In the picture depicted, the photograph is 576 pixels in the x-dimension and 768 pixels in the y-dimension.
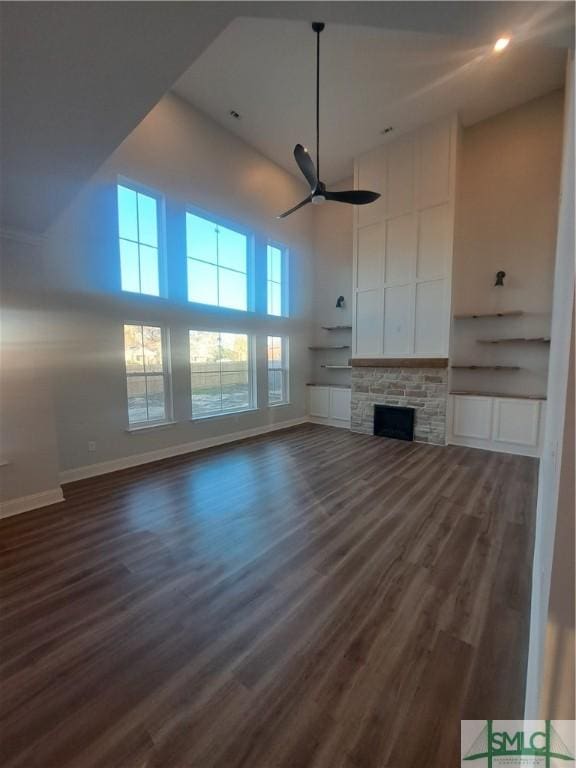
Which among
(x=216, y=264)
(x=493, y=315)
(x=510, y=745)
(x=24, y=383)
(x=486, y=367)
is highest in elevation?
(x=216, y=264)

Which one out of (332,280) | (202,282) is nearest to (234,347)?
(202,282)

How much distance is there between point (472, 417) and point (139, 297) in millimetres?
5329

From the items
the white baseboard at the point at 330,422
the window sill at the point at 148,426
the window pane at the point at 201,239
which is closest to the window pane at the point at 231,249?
the window pane at the point at 201,239

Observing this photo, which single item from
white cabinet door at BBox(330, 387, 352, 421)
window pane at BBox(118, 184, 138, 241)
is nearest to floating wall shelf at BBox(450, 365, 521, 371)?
white cabinet door at BBox(330, 387, 352, 421)

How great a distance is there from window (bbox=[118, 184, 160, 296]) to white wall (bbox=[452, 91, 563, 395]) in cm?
474

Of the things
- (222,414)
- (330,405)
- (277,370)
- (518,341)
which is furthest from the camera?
(330,405)

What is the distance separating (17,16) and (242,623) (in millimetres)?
2736

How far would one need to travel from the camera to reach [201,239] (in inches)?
197

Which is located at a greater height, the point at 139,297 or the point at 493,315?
the point at 139,297

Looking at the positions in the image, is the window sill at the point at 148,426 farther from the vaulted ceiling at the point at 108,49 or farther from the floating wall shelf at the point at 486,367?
the floating wall shelf at the point at 486,367

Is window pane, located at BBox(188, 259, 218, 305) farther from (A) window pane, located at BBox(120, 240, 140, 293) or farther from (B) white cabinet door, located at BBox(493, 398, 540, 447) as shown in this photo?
(B) white cabinet door, located at BBox(493, 398, 540, 447)

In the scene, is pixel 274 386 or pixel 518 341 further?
pixel 274 386

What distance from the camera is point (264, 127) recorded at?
5137 mm

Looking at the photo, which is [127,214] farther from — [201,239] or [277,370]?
[277,370]
